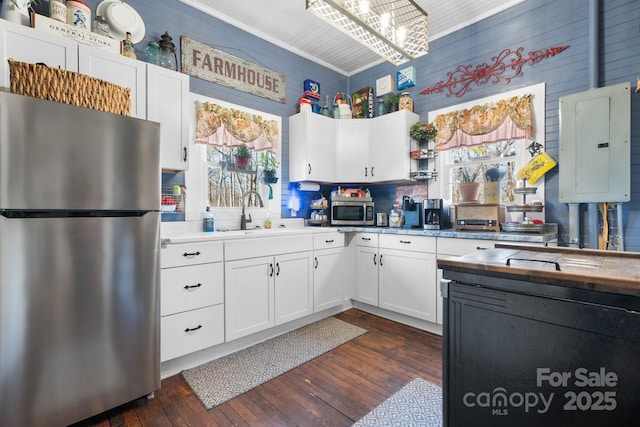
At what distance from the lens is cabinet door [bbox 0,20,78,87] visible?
179 cm

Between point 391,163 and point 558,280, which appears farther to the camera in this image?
point 391,163

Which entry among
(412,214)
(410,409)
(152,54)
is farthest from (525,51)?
(152,54)

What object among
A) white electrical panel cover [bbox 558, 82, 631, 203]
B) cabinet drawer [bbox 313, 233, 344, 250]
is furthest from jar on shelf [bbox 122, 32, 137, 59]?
white electrical panel cover [bbox 558, 82, 631, 203]

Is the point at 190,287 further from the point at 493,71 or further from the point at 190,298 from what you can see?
the point at 493,71

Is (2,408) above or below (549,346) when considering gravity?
below

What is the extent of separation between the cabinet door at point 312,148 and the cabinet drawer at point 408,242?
1.06 metres

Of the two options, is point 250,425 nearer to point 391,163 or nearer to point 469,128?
point 391,163

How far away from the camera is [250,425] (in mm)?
1704

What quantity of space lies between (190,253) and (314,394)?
128cm

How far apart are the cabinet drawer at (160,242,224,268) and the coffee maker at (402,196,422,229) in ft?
6.51

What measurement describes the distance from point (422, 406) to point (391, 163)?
2.46 metres

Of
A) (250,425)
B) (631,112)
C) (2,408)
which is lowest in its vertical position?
(250,425)

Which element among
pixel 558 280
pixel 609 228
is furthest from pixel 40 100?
pixel 609 228

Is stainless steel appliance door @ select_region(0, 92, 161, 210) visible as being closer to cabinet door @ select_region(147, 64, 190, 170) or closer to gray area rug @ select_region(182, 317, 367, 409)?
cabinet door @ select_region(147, 64, 190, 170)
